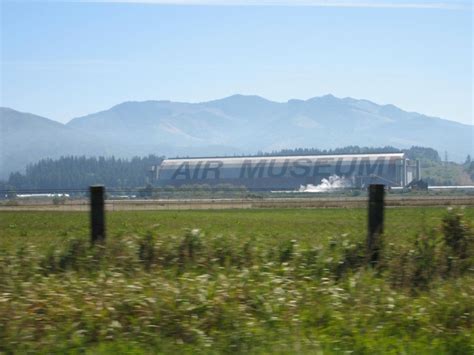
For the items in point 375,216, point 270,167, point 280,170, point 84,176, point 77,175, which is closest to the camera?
point 375,216

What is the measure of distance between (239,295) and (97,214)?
270 centimetres

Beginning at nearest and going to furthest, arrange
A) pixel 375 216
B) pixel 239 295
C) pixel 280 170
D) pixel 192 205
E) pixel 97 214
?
pixel 239 295
pixel 97 214
pixel 375 216
pixel 192 205
pixel 280 170

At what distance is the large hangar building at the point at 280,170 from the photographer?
2965 inches

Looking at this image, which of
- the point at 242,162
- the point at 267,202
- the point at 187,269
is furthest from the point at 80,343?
the point at 242,162

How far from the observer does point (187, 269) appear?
10031 millimetres

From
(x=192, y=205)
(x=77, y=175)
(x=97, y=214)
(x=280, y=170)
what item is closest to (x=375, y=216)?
(x=97, y=214)

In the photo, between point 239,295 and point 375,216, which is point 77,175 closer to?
point 375,216

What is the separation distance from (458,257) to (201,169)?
71.7m

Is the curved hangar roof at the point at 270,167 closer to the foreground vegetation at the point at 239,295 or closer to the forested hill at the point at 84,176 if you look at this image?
the forested hill at the point at 84,176

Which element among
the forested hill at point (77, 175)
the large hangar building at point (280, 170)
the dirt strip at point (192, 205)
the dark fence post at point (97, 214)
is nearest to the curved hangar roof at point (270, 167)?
the large hangar building at point (280, 170)

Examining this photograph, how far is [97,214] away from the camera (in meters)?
10.3

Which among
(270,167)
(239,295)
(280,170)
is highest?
(270,167)

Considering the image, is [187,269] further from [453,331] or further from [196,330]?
[453,331]

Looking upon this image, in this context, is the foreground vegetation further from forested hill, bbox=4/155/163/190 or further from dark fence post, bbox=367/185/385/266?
forested hill, bbox=4/155/163/190
